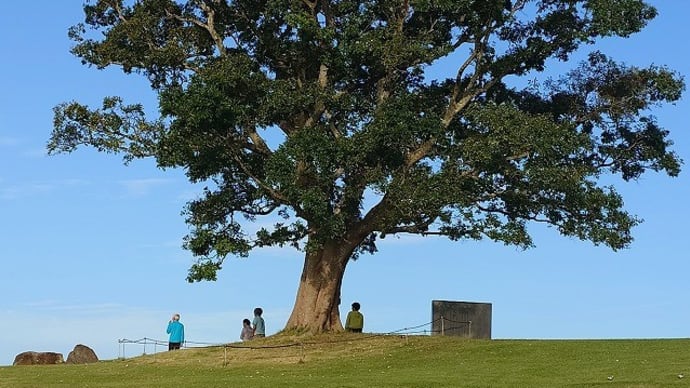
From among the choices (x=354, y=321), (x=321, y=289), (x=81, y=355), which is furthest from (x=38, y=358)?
(x=354, y=321)

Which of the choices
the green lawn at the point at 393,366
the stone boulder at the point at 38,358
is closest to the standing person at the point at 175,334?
the green lawn at the point at 393,366

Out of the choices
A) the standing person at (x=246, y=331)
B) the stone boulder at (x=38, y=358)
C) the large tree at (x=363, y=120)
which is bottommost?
the stone boulder at (x=38, y=358)

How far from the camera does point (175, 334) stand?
136 ft

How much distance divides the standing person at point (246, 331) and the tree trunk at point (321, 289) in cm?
203

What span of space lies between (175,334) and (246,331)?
2888 millimetres

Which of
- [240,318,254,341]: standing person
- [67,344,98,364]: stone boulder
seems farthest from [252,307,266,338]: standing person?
[67,344,98,364]: stone boulder

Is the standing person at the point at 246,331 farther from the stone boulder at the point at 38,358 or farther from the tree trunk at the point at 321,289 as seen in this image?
the stone boulder at the point at 38,358

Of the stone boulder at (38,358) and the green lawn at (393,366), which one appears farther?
the stone boulder at (38,358)

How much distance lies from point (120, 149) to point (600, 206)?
16387mm

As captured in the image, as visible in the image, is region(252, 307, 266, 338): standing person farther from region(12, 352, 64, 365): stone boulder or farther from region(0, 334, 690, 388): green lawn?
region(12, 352, 64, 365): stone boulder

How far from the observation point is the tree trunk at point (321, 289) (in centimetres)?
4081

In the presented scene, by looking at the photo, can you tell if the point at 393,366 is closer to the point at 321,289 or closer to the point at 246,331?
the point at 321,289

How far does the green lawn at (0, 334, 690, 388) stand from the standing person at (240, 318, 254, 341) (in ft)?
9.17

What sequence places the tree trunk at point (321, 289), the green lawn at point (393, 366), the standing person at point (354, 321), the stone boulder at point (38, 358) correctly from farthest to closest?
the stone boulder at point (38, 358) < the standing person at point (354, 321) < the tree trunk at point (321, 289) < the green lawn at point (393, 366)
